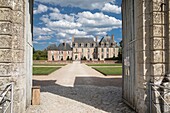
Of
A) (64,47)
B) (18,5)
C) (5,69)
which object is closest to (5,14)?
(18,5)

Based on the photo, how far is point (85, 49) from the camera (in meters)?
72.8

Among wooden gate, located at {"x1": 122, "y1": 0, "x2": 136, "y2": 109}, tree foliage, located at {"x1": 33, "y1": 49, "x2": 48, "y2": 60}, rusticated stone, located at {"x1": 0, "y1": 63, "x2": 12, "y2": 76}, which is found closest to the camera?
rusticated stone, located at {"x1": 0, "y1": 63, "x2": 12, "y2": 76}

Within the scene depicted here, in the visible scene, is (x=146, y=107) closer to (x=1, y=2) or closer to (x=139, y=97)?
(x=139, y=97)

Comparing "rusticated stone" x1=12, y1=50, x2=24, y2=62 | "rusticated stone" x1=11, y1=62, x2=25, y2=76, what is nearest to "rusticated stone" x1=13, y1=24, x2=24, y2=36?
"rusticated stone" x1=12, y1=50, x2=24, y2=62

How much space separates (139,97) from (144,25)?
6.60ft

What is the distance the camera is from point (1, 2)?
381cm

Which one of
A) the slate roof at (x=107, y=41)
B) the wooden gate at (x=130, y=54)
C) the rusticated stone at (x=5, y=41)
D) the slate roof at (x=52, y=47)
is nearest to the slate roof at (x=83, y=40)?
the slate roof at (x=107, y=41)

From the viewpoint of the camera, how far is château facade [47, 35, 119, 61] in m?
70.8

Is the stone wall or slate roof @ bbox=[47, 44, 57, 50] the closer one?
the stone wall

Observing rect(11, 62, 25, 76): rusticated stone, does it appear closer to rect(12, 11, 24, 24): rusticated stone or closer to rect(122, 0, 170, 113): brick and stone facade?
rect(12, 11, 24, 24): rusticated stone

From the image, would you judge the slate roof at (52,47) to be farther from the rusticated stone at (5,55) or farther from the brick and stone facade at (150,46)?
the rusticated stone at (5,55)

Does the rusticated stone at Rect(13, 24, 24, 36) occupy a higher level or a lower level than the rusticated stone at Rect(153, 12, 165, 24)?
lower

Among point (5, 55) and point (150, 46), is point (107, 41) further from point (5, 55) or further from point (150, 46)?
point (5, 55)

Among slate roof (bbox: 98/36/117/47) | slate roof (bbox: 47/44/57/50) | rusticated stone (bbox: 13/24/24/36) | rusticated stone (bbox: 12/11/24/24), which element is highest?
slate roof (bbox: 98/36/117/47)
